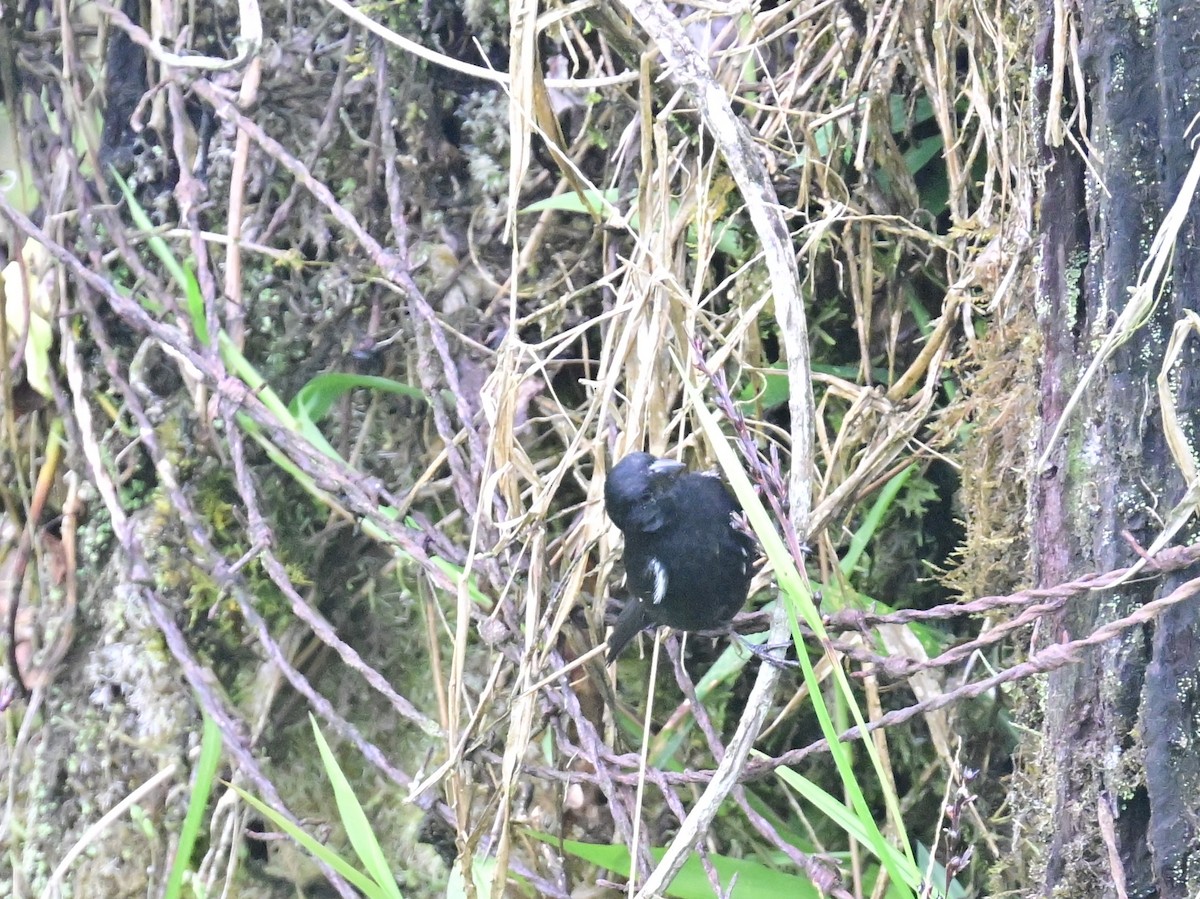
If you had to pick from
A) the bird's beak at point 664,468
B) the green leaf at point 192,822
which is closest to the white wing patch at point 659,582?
the bird's beak at point 664,468

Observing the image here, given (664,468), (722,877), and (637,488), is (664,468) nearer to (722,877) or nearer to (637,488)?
(637,488)

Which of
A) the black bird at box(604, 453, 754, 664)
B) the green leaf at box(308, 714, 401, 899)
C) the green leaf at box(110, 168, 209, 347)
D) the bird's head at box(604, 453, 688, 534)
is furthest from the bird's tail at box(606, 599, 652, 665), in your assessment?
the green leaf at box(110, 168, 209, 347)

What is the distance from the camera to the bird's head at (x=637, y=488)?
1.68 meters

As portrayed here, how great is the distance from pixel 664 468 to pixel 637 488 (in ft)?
0.18

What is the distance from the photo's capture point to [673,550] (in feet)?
5.72

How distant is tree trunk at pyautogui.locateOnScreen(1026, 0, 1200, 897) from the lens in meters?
1.12

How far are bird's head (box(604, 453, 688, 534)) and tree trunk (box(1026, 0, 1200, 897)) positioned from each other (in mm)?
609

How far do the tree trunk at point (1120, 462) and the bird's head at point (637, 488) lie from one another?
0.61 meters

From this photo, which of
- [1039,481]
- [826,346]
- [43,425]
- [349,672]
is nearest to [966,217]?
[826,346]

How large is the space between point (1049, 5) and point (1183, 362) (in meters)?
0.51

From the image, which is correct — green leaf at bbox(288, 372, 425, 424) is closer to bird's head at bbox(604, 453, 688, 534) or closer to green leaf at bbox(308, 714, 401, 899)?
bird's head at bbox(604, 453, 688, 534)

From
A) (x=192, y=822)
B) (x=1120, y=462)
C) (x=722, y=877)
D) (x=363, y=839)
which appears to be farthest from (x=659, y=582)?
(x=192, y=822)

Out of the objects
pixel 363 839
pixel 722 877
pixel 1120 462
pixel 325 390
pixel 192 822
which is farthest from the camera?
pixel 325 390

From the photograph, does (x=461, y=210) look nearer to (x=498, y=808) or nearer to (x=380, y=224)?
(x=380, y=224)
